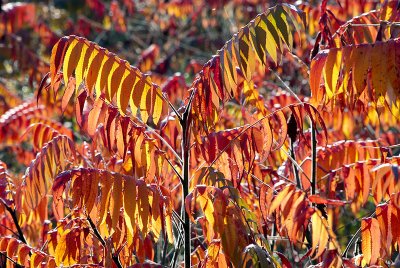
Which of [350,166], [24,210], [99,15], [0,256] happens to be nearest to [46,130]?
[24,210]

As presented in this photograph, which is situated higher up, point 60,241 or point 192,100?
point 192,100

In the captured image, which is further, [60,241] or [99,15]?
[99,15]

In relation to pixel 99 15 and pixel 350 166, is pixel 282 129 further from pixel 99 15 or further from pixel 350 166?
pixel 99 15

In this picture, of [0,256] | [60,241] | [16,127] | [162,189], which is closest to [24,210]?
[0,256]

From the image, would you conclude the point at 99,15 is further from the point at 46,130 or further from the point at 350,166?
the point at 350,166

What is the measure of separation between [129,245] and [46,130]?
1.53 metres

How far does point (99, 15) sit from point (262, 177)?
28.6ft

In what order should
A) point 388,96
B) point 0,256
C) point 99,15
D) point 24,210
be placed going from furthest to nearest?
point 99,15, point 24,210, point 0,256, point 388,96

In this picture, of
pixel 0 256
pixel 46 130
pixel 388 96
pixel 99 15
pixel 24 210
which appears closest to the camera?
pixel 388 96

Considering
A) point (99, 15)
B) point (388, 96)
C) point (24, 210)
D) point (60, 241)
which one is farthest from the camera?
point (99, 15)

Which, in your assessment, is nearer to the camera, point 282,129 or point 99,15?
point 282,129

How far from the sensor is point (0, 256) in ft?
11.3

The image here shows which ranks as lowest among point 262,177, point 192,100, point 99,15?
point 262,177

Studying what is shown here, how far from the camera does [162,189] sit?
3.29 meters
